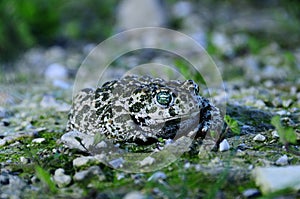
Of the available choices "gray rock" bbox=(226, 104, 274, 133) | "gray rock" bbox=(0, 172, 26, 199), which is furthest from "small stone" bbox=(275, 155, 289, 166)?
"gray rock" bbox=(0, 172, 26, 199)

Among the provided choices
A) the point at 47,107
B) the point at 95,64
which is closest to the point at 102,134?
the point at 47,107

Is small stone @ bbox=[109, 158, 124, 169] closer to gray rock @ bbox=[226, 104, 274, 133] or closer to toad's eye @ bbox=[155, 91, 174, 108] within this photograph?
toad's eye @ bbox=[155, 91, 174, 108]

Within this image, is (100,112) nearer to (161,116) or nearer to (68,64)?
(161,116)

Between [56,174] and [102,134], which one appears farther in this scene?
[102,134]

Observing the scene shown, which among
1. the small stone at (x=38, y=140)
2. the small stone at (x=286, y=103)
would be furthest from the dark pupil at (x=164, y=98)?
the small stone at (x=286, y=103)

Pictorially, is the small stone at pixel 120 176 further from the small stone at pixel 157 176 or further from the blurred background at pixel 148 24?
the blurred background at pixel 148 24

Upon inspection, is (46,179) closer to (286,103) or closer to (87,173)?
(87,173)

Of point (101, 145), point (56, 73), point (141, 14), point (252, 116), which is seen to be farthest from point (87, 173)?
point (141, 14)
